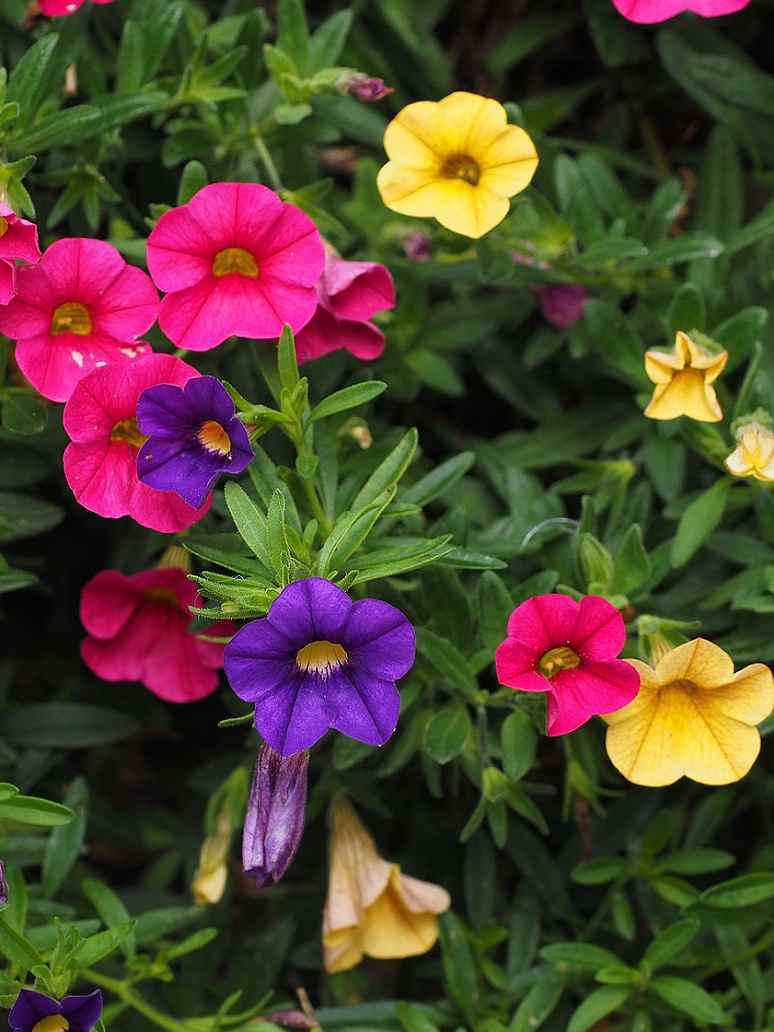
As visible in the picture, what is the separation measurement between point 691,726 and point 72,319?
0.97m

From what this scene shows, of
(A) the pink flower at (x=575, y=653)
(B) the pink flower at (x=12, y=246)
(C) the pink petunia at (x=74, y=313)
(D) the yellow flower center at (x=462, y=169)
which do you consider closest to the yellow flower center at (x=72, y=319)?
(C) the pink petunia at (x=74, y=313)

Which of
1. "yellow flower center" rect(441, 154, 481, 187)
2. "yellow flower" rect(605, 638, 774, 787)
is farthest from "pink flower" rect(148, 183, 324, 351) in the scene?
"yellow flower" rect(605, 638, 774, 787)

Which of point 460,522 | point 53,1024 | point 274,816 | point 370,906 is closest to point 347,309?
point 460,522

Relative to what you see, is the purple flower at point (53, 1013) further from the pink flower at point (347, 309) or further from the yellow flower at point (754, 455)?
the yellow flower at point (754, 455)

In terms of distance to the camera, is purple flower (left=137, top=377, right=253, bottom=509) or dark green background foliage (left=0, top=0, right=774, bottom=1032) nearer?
purple flower (left=137, top=377, right=253, bottom=509)

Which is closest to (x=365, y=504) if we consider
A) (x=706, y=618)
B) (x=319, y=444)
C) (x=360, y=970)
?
(x=319, y=444)

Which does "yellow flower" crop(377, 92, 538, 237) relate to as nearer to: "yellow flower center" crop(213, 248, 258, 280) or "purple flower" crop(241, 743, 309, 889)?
"yellow flower center" crop(213, 248, 258, 280)

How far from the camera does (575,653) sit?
1649 millimetres

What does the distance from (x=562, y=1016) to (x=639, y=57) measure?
1701mm

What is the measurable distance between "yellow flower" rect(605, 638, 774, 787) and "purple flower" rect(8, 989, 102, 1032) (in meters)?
0.71

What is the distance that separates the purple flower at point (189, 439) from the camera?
1570 mm

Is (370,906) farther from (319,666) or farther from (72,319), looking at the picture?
(72,319)

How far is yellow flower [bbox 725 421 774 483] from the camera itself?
1.78 m

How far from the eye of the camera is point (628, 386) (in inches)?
92.0
